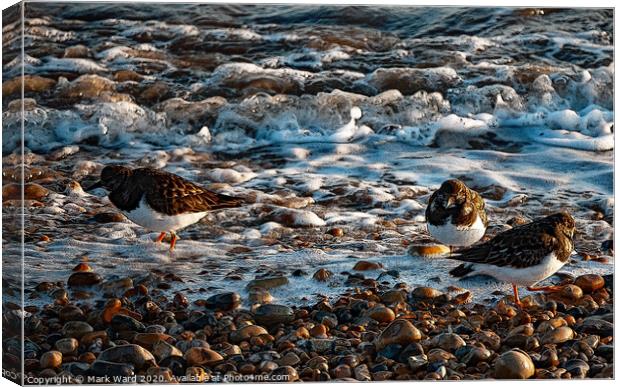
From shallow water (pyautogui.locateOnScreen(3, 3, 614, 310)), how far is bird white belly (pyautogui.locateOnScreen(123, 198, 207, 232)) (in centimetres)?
7

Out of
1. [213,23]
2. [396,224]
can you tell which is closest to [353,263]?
[396,224]

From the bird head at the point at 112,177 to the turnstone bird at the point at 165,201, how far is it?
2 cm

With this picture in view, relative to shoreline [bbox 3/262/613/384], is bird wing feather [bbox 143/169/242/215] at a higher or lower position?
higher

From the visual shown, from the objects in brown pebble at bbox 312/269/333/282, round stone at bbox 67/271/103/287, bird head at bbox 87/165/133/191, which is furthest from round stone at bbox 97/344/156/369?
brown pebble at bbox 312/269/333/282

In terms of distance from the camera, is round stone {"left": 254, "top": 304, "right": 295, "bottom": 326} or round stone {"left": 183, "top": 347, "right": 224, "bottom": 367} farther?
round stone {"left": 254, "top": 304, "right": 295, "bottom": 326}

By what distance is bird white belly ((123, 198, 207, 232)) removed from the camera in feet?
26.4

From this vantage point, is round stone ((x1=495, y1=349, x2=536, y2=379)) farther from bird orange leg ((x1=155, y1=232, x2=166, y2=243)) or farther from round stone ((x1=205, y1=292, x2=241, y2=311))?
bird orange leg ((x1=155, y1=232, x2=166, y2=243))

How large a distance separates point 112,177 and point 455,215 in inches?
86.5

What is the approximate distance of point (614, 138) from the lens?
842 cm

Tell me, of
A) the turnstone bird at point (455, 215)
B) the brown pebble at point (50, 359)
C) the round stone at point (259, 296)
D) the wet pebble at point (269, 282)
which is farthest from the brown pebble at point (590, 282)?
the brown pebble at point (50, 359)

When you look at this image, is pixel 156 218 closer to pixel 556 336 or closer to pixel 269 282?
pixel 269 282

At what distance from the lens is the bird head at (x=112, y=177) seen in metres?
7.88

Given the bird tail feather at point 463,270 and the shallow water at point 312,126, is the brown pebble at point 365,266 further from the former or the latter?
the bird tail feather at point 463,270

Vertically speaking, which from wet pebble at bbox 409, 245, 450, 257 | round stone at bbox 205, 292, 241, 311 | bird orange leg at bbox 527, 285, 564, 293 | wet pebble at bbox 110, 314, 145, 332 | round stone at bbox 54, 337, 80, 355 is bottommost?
bird orange leg at bbox 527, 285, 564, 293
